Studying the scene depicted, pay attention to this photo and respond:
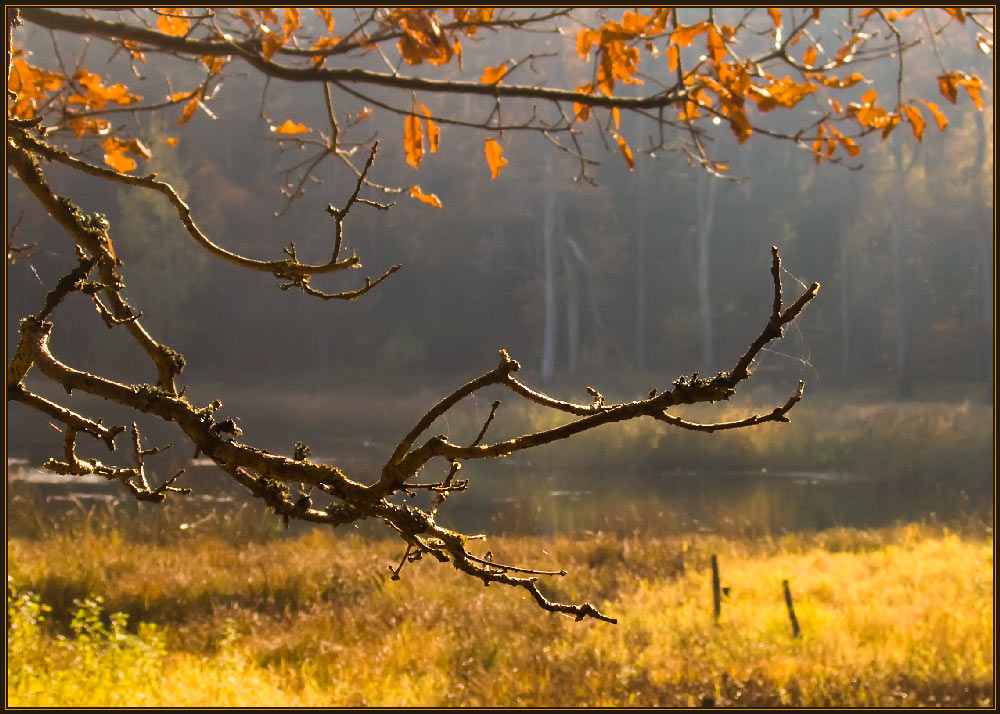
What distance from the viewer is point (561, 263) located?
32469 mm

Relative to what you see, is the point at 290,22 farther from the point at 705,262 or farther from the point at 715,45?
the point at 705,262

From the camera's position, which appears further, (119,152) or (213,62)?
(213,62)

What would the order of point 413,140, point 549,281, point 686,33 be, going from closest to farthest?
point 686,33 < point 413,140 < point 549,281

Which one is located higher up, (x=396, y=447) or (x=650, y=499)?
(x=396, y=447)

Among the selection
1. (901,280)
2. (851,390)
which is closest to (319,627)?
(851,390)

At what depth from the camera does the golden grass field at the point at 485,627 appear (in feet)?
22.8

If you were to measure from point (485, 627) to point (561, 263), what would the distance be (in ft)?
82.3

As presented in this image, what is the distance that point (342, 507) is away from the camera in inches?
56.2

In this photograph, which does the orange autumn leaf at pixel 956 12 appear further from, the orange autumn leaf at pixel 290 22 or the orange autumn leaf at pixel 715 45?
the orange autumn leaf at pixel 290 22

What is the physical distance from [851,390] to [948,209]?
24.8 ft

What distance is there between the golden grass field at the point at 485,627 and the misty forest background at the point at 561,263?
15.3 meters

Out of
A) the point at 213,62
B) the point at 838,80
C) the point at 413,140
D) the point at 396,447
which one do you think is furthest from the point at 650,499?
the point at 396,447

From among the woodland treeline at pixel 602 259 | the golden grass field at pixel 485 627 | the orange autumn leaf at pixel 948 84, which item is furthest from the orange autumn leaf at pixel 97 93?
the woodland treeline at pixel 602 259

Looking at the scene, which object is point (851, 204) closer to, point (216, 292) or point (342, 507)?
point (216, 292)
